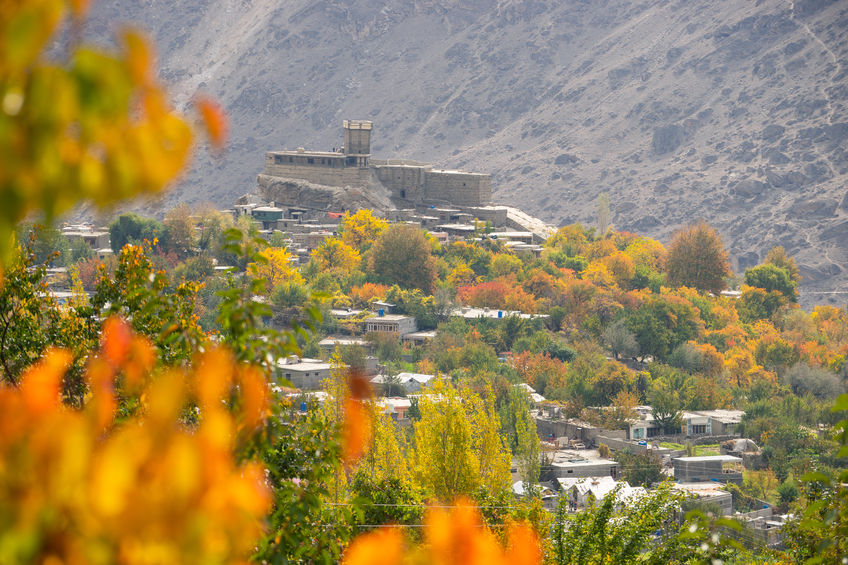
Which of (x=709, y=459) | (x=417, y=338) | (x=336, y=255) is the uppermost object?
(x=336, y=255)

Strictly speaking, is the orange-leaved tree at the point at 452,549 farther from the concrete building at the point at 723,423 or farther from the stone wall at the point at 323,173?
the stone wall at the point at 323,173

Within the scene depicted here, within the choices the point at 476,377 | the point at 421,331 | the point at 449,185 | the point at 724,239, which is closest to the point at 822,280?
the point at 724,239

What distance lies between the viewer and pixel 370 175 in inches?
2128

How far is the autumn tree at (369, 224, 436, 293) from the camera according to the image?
45.9 meters

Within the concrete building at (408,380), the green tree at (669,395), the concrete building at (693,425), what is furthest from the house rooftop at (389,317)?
the concrete building at (693,425)

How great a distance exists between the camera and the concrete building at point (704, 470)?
90.2 ft

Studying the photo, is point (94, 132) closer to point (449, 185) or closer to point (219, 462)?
point (219, 462)

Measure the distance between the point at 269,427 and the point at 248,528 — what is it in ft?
6.54

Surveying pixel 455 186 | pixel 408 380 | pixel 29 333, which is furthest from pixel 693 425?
pixel 29 333

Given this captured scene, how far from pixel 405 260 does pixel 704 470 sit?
67.5ft

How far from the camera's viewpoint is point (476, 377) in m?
33.5

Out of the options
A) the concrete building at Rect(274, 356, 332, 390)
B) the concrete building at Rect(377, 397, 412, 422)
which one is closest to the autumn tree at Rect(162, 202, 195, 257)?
the concrete building at Rect(274, 356, 332, 390)

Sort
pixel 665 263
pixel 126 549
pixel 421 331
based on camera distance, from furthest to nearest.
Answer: pixel 665 263, pixel 421 331, pixel 126 549

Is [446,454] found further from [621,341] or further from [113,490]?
[621,341]
